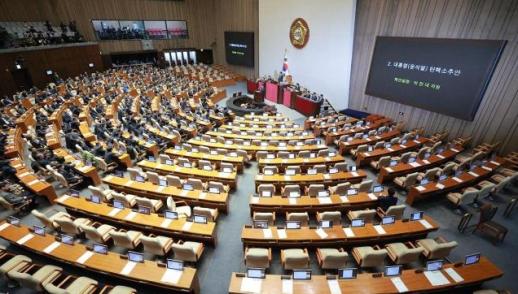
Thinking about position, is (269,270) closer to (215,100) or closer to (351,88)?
(351,88)

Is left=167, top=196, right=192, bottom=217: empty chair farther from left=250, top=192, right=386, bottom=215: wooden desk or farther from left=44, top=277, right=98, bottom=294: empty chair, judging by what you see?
left=44, top=277, right=98, bottom=294: empty chair

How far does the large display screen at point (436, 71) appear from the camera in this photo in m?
10.8

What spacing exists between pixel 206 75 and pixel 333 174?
65.8 ft

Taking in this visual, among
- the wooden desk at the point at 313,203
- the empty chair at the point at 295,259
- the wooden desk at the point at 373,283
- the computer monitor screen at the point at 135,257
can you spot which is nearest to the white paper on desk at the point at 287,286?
the wooden desk at the point at 373,283

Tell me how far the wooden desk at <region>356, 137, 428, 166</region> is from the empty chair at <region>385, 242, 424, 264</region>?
471 centimetres

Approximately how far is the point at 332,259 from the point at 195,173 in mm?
5191

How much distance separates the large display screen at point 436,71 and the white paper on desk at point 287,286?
11851 mm

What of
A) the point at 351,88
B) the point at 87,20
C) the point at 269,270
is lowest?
the point at 269,270

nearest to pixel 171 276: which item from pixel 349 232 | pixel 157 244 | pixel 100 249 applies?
pixel 157 244

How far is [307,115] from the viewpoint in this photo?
55.3 ft

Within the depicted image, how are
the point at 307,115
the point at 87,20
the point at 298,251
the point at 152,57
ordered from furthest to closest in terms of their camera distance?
the point at 152,57 < the point at 87,20 < the point at 307,115 < the point at 298,251

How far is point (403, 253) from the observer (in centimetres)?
536

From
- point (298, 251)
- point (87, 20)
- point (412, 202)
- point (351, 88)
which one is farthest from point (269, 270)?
point (87, 20)

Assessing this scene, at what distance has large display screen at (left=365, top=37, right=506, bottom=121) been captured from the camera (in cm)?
1082
